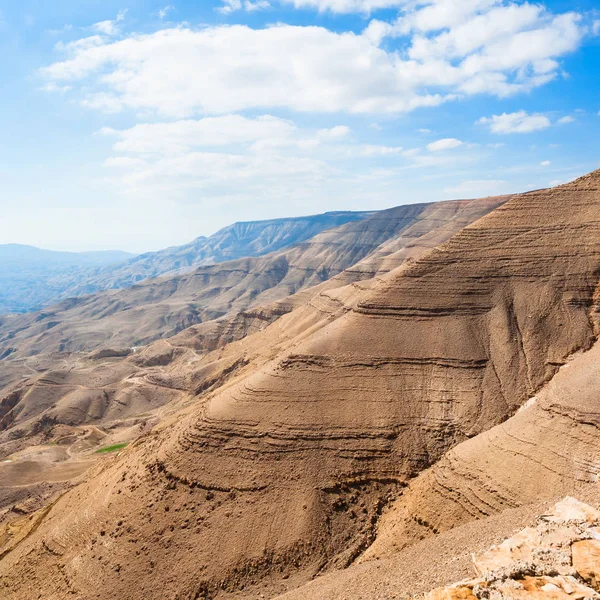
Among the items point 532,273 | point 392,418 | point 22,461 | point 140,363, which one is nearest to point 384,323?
point 392,418

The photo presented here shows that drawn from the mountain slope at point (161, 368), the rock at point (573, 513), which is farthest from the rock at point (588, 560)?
the mountain slope at point (161, 368)

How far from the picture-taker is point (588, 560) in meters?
13.4

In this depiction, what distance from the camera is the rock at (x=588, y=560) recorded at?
501 inches

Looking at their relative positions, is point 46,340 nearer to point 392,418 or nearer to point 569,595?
point 392,418

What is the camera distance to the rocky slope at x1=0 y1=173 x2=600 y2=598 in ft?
85.8

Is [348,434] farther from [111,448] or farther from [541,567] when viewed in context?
[111,448]

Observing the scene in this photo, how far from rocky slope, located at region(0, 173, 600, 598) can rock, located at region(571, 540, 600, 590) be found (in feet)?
33.1

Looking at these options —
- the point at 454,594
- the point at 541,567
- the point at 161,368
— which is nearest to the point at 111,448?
the point at 161,368

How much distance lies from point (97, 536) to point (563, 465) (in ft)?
98.8

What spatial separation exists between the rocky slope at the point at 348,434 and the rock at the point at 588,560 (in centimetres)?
1009

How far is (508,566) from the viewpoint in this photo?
45.2ft

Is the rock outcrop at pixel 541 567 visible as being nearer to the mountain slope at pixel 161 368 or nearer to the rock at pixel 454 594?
the rock at pixel 454 594

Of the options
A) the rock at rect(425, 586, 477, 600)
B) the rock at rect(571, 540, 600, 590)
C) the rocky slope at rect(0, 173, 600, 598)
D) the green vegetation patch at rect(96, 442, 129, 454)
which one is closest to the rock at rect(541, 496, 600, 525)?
the rock at rect(571, 540, 600, 590)

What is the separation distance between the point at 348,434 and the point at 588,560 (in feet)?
63.0
